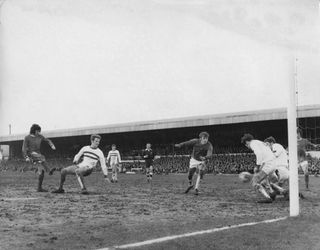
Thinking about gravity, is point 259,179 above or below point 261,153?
below

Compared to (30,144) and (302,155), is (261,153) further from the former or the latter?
(30,144)

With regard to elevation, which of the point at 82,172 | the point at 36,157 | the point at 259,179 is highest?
the point at 36,157

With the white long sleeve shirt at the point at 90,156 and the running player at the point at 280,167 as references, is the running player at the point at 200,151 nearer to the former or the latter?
the running player at the point at 280,167

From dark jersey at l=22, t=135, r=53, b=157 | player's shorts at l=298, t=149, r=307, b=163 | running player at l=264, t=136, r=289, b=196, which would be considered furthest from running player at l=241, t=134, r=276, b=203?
dark jersey at l=22, t=135, r=53, b=157

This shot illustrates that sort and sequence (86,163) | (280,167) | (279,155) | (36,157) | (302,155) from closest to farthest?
(280,167) → (279,155) → (86,163) → (36,157) → (302,155)

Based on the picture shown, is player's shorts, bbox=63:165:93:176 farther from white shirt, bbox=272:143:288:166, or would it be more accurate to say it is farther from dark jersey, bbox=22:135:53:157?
white shirt, bbox=272:143:288:166

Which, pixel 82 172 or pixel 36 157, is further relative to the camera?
pixel 36 157

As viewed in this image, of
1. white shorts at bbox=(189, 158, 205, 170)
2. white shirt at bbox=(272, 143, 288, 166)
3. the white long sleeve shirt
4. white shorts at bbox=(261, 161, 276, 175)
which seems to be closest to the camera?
white shorts at bbox=(261, 161, 276, 175)

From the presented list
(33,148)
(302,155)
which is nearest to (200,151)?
(302,155)

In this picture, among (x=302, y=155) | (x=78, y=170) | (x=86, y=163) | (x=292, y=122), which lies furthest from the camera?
(x=302, y=155)

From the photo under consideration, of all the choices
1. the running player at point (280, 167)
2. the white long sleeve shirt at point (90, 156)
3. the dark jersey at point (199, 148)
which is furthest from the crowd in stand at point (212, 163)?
the white long sleeve shirt at point (90, 156)

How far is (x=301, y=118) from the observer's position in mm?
31500

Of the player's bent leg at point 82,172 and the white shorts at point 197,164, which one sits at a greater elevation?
the white shorts at point 197,164

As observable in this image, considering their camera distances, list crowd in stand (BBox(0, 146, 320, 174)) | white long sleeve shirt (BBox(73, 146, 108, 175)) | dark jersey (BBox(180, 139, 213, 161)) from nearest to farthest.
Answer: white long sleeve shirt (BBox(73, 146, 108, 175)) → dark jersey (BBox(180, 139, 213, 161)) → crowd in stand (BBox(0, 146, 320, 174))
